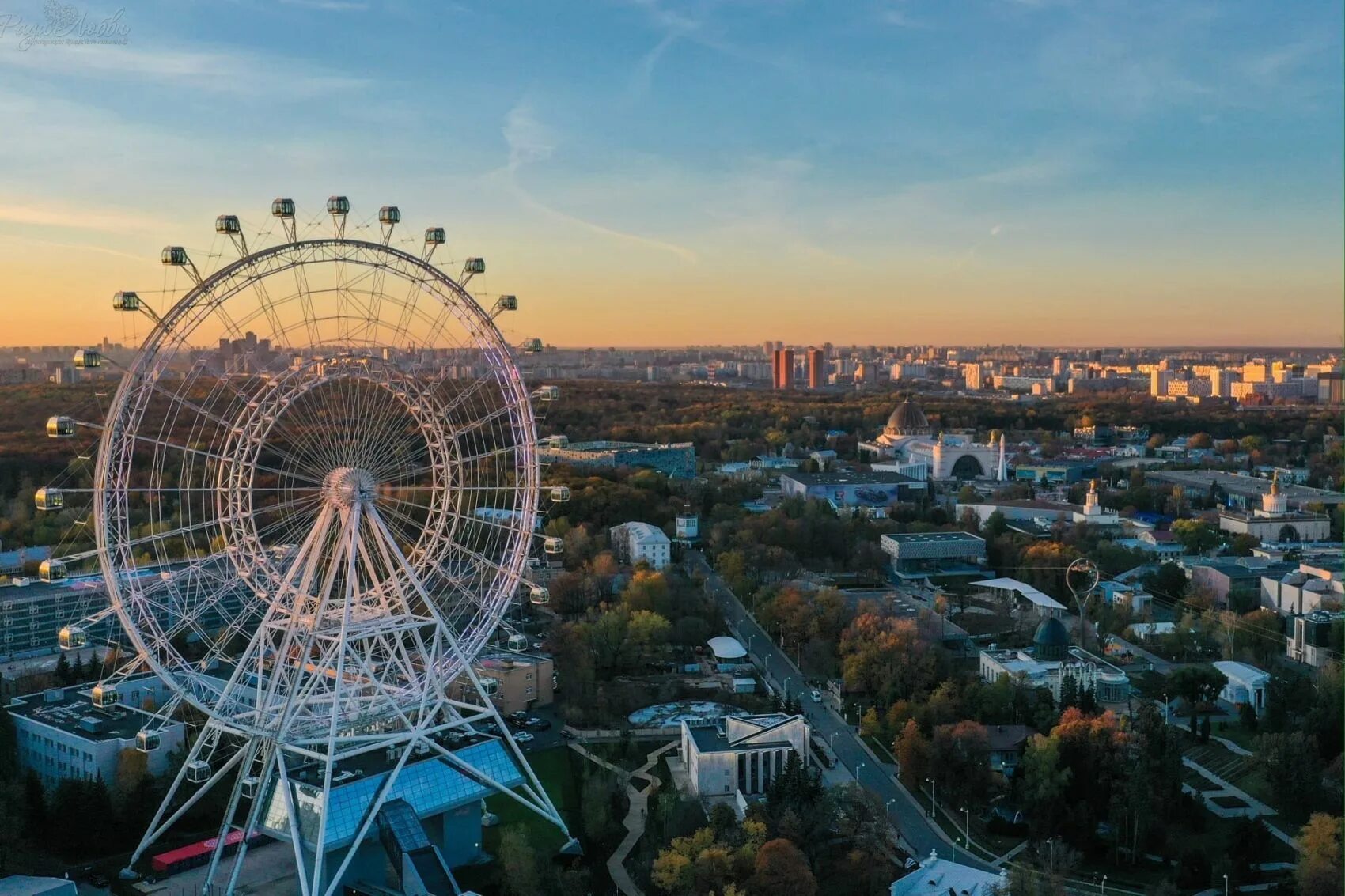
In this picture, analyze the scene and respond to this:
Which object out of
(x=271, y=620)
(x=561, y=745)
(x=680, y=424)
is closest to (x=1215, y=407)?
(x=680, y=424)

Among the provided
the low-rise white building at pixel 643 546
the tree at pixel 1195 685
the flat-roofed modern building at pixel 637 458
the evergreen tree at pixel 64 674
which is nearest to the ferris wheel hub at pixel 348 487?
the evergreen tree at pixel 64 674

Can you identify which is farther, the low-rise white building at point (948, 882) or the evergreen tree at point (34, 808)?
the evergreen tree at point (34, 808)

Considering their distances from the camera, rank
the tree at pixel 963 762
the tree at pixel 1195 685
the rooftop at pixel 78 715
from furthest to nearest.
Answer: the tree at pixel 1195 685 → the rooftop at pixel 78 715 → the tree at pixel 963 762

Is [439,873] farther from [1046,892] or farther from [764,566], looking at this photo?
[764,566]

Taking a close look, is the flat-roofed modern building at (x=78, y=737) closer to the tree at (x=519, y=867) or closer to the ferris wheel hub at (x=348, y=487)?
the ferris wheel hub at (x=348, y=487)

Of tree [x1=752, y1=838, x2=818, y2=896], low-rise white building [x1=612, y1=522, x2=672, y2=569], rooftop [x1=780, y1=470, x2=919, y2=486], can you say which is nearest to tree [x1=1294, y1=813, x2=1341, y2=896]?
tree [x1=752, y1=838, x2=818, y2=896]

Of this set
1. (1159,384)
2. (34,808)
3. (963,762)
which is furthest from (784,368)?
(34,808)

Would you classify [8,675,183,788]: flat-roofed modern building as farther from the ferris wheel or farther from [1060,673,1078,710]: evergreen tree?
[1060,673,1078,710]: evergreen tree
